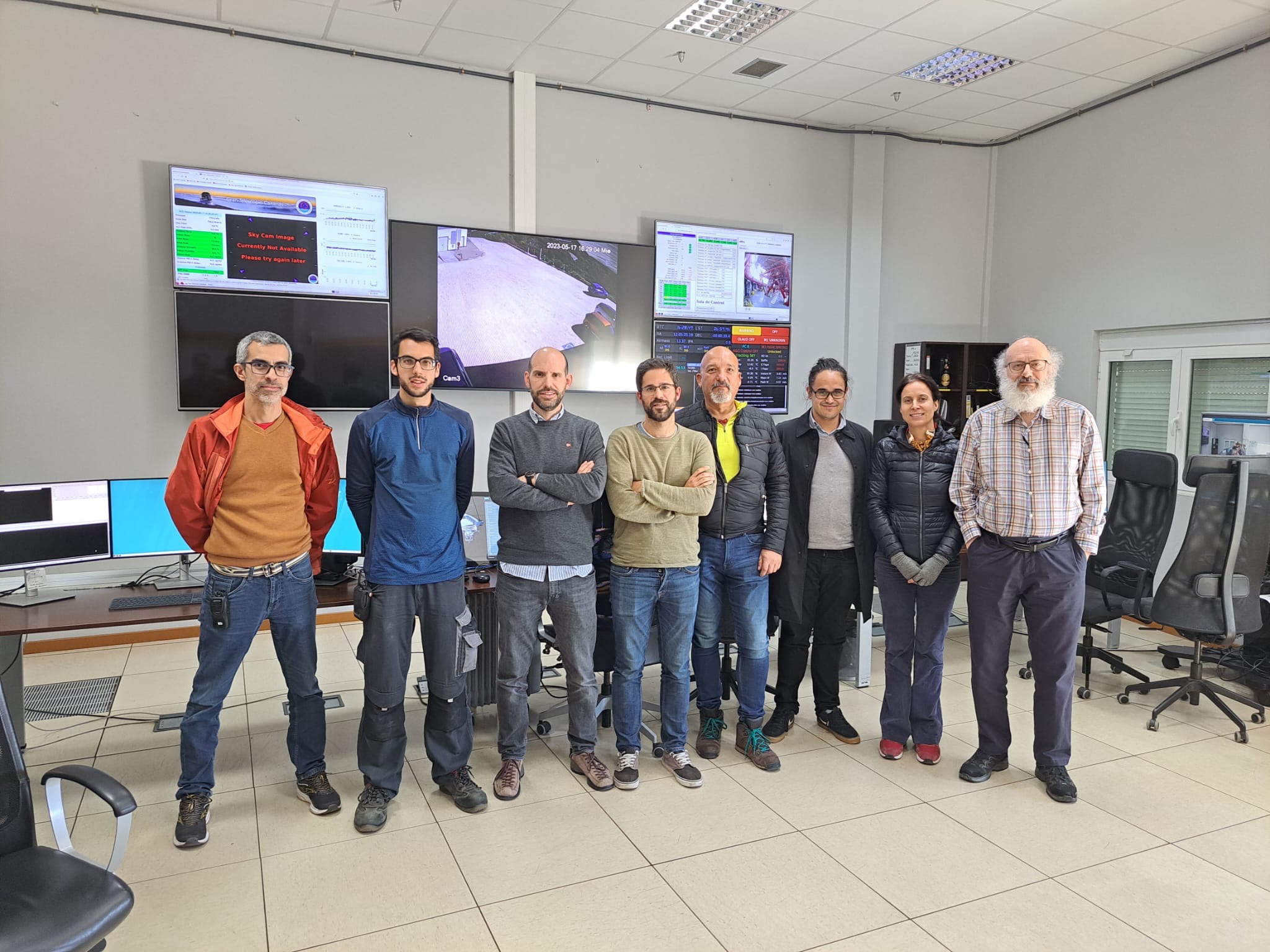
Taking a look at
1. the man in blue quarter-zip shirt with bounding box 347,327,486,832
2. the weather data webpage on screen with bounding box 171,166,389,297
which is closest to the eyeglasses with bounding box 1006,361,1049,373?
the man in blue quarter-zip shirt with bounding box 347,327,486,832

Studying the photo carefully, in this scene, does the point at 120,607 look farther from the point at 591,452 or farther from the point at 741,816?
the point at 741,816

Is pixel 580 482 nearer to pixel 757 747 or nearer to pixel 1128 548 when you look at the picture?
pixel 757 747

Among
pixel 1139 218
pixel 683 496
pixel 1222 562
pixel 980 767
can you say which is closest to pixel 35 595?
pixel 683 496

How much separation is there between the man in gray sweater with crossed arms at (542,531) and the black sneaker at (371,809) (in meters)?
0.39

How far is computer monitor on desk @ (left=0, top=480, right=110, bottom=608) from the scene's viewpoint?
3.08 m

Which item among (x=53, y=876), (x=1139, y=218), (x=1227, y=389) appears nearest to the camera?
(x=53, y=876)

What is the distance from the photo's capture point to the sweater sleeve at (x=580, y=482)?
2844mm

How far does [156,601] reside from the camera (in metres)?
3.06

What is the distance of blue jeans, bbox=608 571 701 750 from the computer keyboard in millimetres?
1490

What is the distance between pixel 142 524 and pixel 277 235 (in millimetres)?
2108

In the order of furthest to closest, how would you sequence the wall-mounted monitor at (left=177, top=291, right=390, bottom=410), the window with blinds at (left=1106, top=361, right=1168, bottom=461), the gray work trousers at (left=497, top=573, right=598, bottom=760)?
the window with blinds at (left=1106, top=361, right=1168, bottom=461)
the wall-mounted monitor at (left=177, top=291, right=390, bottom=410)
the gray work trousers at (left=497, top=573, right=598, bottom=760)

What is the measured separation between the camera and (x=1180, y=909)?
2383 mm

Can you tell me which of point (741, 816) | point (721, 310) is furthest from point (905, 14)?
point (741, 816)

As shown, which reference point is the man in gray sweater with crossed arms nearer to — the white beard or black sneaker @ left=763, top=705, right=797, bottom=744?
black sneaker @ left=763, top=705, right=797, bottom=744
